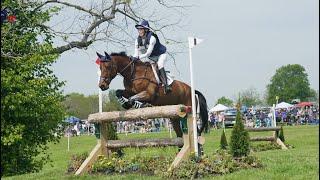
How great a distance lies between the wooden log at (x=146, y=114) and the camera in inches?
334

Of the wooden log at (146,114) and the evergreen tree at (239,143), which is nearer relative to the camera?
the wooden log at (146,114)

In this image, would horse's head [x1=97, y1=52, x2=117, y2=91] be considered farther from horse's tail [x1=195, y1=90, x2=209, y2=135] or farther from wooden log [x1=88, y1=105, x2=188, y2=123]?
horse's tail [x1=195, y1=90, x2=209, y2=135]

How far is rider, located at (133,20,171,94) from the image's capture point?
9.12 metres

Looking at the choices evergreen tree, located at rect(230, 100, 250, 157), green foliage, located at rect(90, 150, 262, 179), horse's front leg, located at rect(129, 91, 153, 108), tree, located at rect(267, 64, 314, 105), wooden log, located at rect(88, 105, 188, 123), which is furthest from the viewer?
tree, located at rect(267, 64, 314, 105)

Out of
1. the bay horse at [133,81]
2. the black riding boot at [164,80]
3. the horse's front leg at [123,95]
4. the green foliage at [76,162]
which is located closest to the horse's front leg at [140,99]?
the bay horse at [133,81]

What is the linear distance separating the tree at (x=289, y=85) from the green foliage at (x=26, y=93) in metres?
82.2

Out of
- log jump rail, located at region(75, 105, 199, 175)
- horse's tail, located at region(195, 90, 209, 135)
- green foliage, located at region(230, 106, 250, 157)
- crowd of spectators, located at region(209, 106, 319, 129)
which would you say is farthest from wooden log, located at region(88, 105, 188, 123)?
crowd of spectators, located at region(209, 106, 319, 129)

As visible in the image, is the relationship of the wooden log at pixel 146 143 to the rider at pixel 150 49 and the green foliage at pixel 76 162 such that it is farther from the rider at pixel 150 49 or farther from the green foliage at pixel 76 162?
the rider at pixel 150 49

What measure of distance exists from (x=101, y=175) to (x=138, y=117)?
1.27 metres

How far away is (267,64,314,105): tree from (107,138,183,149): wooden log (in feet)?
270

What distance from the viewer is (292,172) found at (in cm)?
763

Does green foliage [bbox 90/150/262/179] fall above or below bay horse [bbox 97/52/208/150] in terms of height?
below

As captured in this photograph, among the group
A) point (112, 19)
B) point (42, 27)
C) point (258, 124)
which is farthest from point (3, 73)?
point (258, 124)

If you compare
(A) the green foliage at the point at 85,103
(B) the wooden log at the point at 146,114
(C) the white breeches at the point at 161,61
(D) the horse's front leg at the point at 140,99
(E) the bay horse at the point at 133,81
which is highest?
(A) the green foliage at the point at 85,103
